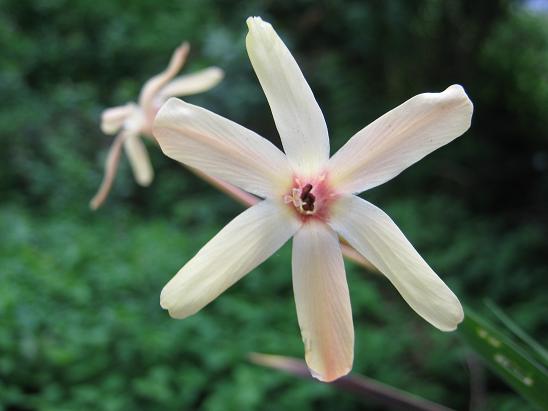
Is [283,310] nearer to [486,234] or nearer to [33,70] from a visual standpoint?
[486,234]

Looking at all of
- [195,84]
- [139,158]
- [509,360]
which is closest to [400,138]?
[509,360]

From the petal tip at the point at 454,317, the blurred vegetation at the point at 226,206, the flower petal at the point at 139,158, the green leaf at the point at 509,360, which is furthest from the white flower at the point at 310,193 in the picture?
the blurred vegetation at the point at 226,206

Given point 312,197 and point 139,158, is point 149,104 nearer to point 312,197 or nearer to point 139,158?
point 139,158

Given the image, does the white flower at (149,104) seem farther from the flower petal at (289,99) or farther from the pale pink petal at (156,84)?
the flower petal at (289,99)

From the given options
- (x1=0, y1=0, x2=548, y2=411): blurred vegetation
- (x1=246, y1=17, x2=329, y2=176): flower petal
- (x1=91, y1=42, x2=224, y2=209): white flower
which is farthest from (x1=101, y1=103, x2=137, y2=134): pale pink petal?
(x1=0, y1=0, x2=548, y2=411): blurred vegetation

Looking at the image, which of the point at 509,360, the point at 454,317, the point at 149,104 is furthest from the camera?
the point at 149,104

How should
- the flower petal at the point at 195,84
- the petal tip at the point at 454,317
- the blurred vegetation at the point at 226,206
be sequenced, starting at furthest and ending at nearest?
the blurred vegetation at the point at 226,206, the flower petal at the point at 195,84, the petal tip at the point at 454,317

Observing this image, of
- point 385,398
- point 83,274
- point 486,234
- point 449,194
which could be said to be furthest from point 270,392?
point 449,194
